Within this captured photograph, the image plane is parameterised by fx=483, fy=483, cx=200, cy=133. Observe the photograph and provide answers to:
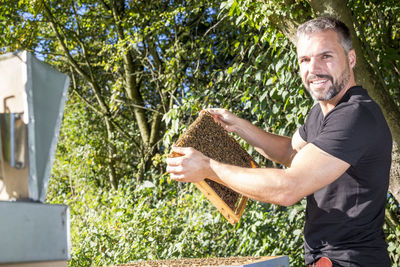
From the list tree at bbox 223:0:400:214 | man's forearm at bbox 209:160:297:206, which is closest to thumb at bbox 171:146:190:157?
man's forearm at bbox 209:160:297:206

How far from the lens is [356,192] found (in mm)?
2029

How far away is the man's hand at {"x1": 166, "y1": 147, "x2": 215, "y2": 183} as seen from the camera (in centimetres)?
200

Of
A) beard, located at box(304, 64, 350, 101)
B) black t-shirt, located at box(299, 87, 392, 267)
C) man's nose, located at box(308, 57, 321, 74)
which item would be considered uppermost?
man's nose, located at box(308, 57, 321, 74)

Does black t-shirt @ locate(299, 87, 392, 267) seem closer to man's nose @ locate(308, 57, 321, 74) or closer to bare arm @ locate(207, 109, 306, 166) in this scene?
man's nose @ locate(308, 57, 321, 74)

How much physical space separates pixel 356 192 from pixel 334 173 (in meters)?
0.20

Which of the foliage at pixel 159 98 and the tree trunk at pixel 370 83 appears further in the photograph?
the foliage at pixel 159 98

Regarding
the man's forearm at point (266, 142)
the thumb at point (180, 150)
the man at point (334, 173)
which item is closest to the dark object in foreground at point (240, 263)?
the man at point (334, 173)

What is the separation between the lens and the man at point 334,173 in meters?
1.92

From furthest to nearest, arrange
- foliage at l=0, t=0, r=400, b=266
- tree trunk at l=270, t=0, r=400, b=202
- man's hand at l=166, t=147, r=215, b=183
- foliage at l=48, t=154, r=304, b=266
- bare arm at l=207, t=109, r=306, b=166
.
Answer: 1. foliage at l=48, t=154, r=304, b=266
2. foliage at l=0, t=0, r=400, b=266
3. tree trunk at l=270, t=0, r=400, b=202
4. bare arm at l=207, t=109, r=306, b=166
5. man's hand at l=166, t=147, r=215, b=183

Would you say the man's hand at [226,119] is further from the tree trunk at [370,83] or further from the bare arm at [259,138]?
the tree trunk at [370,83]

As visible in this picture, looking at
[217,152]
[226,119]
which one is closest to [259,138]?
[226,119]

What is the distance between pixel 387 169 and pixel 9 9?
22.3 ft

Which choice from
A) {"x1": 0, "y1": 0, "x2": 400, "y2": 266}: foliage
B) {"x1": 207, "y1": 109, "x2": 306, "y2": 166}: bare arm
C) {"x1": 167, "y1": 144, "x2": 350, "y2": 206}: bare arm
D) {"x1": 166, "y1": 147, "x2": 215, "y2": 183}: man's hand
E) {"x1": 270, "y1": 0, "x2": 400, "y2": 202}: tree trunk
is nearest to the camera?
{"x1": 167, "y1": 144, "x2": 350, "y2": 206}: bare arm

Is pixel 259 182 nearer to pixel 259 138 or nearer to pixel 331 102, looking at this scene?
pixel 331 102
